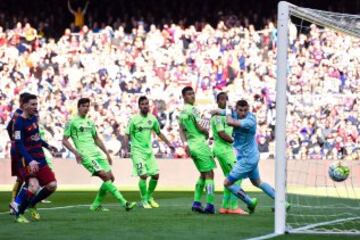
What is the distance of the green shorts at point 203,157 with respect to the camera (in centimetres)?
1630

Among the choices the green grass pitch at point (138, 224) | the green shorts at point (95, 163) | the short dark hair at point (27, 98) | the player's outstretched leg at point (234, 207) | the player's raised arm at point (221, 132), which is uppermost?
the short dark hair at point (27, 98)

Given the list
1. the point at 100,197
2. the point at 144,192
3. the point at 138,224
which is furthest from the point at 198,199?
the point at 138,224

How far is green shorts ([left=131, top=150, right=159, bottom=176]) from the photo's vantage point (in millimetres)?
18422

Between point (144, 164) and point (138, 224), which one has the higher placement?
point (144, 164)

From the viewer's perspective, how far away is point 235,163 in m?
15.8

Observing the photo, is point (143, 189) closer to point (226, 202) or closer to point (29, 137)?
point (226, 202)

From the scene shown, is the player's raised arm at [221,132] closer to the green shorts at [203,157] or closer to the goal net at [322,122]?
the green shorts at [203,157]

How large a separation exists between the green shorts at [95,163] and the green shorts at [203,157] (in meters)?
1.80

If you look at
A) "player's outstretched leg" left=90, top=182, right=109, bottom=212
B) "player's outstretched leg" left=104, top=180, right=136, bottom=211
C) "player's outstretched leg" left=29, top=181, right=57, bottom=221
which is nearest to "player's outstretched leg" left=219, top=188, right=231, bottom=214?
"player's outstretched leg" left=104, top=180, right=136, bottom=211

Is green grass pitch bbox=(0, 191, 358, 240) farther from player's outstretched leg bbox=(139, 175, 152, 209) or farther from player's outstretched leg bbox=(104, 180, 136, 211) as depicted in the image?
player's outstretched leg bbox=(139, 175, 152, 209)

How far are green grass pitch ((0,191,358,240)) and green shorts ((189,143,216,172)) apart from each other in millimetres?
784

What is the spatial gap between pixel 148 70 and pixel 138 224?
846 inches

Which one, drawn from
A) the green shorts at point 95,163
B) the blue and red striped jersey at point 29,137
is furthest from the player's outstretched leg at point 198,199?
the blue and red striped jersey at point 29,137

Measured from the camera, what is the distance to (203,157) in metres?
16.3
